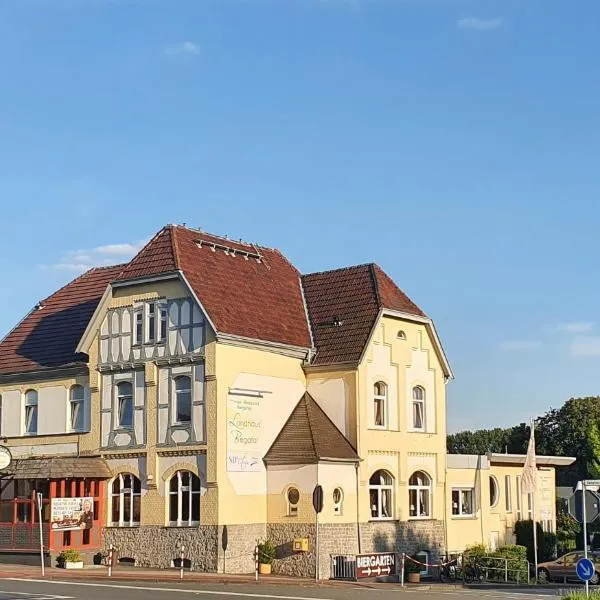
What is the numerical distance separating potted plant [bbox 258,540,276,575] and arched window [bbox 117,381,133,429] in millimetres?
6900

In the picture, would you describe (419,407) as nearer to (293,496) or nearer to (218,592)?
(293,496)

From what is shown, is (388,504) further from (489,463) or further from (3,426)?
(3,426)

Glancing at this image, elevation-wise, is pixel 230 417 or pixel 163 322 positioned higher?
pixel 163 322

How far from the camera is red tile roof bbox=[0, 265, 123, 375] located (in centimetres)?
4406

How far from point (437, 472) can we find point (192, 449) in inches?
450

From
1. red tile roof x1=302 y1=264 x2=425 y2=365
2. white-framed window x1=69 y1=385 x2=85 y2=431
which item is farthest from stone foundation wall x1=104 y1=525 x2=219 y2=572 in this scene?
red tile roof x1=302 y1=264 x2=425 y2=365

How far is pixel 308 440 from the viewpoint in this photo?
1517 inches

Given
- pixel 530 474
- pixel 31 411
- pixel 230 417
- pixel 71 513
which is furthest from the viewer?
pixel 31 411

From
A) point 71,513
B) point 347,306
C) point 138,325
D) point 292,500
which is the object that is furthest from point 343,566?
point 138,325

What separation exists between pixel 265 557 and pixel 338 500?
336cm

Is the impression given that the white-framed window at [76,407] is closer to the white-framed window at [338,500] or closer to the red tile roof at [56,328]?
the red tile roof at [56,328]

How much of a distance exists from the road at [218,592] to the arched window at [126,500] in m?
6.65

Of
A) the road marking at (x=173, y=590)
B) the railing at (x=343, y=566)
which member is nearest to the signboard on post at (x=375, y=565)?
the railing at (x=343, y=566)

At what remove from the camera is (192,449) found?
123ft
